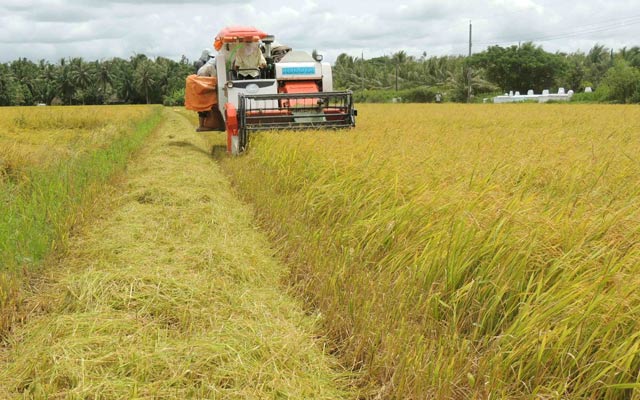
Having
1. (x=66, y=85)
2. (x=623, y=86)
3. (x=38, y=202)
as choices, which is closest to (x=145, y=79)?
(x=66, y=85)

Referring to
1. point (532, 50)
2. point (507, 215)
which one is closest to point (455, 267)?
point (507, 215)

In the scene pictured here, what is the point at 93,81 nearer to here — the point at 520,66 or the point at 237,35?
the point at 520,66

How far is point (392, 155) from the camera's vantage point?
5.75m

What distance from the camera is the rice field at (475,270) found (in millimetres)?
2184

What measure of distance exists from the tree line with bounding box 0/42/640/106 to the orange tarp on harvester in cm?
4269

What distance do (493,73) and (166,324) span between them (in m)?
62.1

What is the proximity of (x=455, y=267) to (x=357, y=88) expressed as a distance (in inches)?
2627

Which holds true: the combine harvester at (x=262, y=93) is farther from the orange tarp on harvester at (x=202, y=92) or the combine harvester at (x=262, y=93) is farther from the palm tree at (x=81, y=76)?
the palm tree at (x=81, y=76)

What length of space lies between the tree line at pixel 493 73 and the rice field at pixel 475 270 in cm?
4816

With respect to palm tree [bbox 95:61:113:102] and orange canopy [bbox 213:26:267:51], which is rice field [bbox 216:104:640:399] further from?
palm tree [bbox 95:61:113:102]

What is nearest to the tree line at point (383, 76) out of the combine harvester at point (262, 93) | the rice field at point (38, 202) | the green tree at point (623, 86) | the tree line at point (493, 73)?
the tree line at point (493, 73)

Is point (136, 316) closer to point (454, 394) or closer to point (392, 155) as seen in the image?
point (454, 394)

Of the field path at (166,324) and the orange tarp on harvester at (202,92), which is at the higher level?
the orange tarp on harvester at (202,92)

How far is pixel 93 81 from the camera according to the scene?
75.3m
